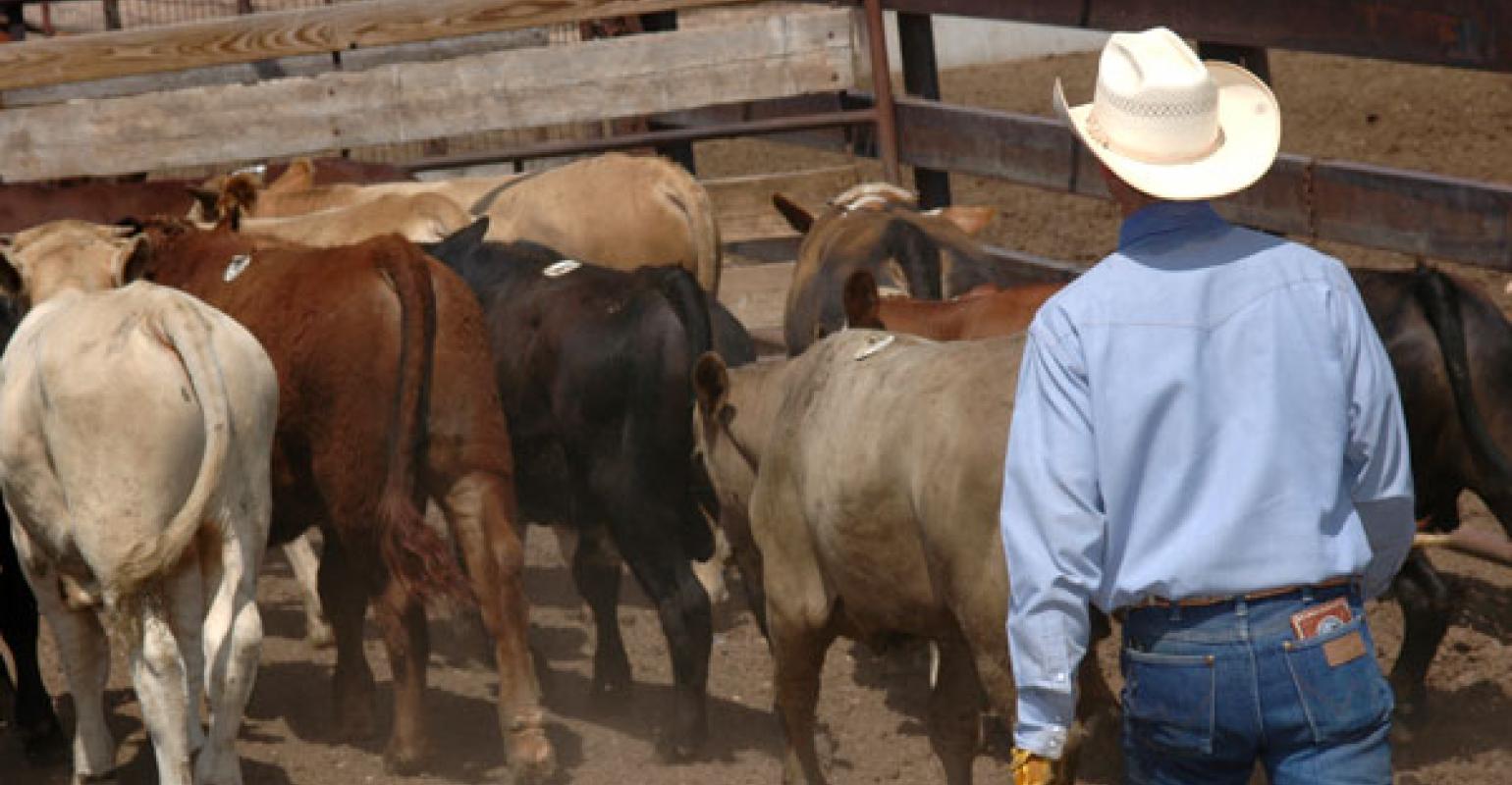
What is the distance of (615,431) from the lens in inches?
283

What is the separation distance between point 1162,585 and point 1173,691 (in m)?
0.18

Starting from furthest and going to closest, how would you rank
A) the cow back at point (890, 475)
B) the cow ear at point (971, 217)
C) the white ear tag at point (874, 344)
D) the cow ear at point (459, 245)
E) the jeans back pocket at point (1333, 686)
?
1. the cow ear at point (971, 217)
2. the cow ear at point (459, 245)
3. the white ear tag at point (874, 344)
4. the cow back at point (890, 475)
5. the jeans back pocket at point (1333, 686)

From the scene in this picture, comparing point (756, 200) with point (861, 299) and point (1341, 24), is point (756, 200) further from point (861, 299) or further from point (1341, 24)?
point (861, 299)

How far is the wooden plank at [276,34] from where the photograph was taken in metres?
9.80

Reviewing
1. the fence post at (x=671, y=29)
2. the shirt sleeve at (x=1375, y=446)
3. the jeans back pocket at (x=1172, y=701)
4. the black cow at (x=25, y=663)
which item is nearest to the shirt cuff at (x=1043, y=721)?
the jeans back pocket at (x=1172, y=701)

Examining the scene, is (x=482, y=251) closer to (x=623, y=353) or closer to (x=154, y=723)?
(x=623, y=353)

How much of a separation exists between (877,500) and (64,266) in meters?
3.10

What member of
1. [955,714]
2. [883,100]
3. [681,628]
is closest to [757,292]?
[883,100]

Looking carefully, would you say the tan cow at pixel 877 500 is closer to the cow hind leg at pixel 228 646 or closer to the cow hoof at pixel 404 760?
the cow hoof at pixel 404 760

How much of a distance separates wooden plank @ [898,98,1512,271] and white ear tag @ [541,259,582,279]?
2625 mm

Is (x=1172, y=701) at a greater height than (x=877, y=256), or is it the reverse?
(x=1172, y=701)

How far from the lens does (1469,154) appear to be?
45.5 ft

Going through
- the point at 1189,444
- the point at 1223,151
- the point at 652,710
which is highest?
the point at 1223,151

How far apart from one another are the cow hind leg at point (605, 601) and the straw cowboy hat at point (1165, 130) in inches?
163
